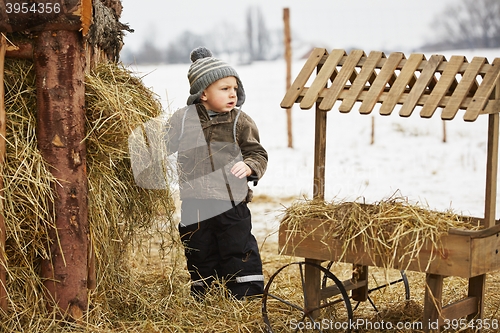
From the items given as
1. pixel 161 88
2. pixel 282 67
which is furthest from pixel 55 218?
pixel 282 67

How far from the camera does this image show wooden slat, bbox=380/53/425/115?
3.28m

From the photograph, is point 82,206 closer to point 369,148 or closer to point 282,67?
point 369,148

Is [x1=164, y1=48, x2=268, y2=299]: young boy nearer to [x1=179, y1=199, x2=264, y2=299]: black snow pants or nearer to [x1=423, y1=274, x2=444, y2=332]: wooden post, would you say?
[x1=179, y1=199, x2=264, y2=299]: black snow pants

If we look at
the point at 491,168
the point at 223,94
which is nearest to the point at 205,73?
the point at 223,94

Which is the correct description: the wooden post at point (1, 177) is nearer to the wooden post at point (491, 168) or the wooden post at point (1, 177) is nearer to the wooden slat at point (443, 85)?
the wooden slat at point (443, 85)

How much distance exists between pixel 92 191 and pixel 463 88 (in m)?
1.98

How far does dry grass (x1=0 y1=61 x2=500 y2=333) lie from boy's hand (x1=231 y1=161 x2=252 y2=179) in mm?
441

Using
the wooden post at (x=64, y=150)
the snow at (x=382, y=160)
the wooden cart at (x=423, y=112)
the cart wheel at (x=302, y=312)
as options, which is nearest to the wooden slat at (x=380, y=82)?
the wooden cart at (x=423, y=112)

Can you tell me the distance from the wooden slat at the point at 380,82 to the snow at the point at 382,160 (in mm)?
1363

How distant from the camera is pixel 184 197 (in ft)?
13.9

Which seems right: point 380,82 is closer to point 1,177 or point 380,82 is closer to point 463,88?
point 463,88

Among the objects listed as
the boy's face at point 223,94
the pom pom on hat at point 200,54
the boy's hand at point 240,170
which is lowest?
the boy's hand at point 240,170

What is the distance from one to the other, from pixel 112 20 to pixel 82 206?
1.27 metres

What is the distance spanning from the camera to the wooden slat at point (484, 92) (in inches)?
120
